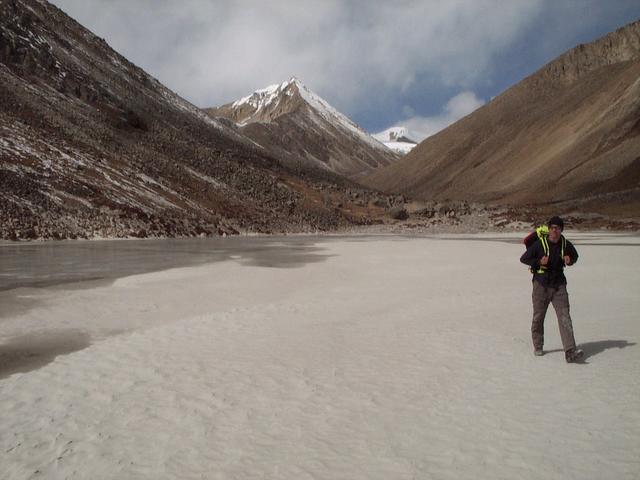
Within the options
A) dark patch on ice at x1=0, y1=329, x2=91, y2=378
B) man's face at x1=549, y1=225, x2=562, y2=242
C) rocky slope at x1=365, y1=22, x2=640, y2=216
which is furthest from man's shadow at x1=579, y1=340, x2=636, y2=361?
rocky slope at x1=365, y1=22, x2=640, y2=216

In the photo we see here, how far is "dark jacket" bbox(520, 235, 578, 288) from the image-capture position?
23.4ft

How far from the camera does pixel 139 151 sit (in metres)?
59.5

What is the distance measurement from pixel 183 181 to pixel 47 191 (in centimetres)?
1970

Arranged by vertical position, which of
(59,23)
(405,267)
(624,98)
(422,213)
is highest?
(59,23)

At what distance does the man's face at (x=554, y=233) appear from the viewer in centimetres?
704

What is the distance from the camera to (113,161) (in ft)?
170

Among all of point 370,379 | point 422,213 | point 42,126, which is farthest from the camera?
point 422,213

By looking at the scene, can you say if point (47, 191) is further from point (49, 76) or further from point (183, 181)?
point (49, 76)

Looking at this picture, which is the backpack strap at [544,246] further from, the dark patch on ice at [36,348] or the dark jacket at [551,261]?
the dark patch on ice at [36,348]

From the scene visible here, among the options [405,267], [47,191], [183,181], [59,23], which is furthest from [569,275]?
[59,23]

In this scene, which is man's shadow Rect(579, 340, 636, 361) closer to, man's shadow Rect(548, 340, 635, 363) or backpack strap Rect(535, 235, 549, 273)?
man's shadow Rect(548, 340, 635, 363)

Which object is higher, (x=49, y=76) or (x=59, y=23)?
(x=59, y=23)

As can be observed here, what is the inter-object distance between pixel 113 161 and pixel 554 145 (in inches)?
2881

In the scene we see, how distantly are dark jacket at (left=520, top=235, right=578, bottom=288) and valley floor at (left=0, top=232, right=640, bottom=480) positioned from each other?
119cm
